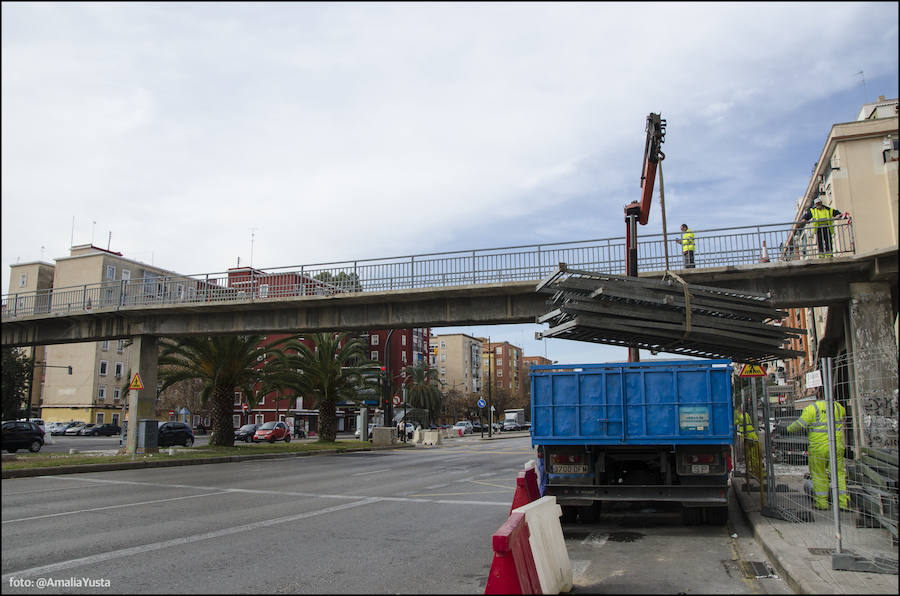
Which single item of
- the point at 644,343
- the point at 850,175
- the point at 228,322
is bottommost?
the point at 644,343

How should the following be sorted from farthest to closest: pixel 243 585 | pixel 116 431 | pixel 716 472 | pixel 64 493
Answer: pixel 116 431 → pixel 64 493 → pixel 716 472 → pixel 243 585

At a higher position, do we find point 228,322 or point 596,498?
point 228,322

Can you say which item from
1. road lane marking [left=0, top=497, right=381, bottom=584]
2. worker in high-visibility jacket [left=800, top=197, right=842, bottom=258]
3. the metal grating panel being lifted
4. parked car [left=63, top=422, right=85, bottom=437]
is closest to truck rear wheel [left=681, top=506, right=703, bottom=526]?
the metal grating panel being lifted

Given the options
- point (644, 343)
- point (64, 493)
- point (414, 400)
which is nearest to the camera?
point (644, 343)

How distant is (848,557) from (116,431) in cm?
7022

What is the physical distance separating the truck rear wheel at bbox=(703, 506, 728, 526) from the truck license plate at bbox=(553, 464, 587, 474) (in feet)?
6.19

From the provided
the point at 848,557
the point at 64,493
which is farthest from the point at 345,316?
the point at 848,557

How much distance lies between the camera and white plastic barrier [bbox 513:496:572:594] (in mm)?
5340

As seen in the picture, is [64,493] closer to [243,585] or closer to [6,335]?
[243,585]

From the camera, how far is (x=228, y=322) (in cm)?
2644

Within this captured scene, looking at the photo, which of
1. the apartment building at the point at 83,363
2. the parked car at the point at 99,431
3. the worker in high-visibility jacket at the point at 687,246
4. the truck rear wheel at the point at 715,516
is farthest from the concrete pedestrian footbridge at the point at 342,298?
the apartment building at the point at 83,363

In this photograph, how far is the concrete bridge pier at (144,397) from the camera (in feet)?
83.5

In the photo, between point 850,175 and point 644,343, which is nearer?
point 644,343

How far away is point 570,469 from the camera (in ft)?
30.6
